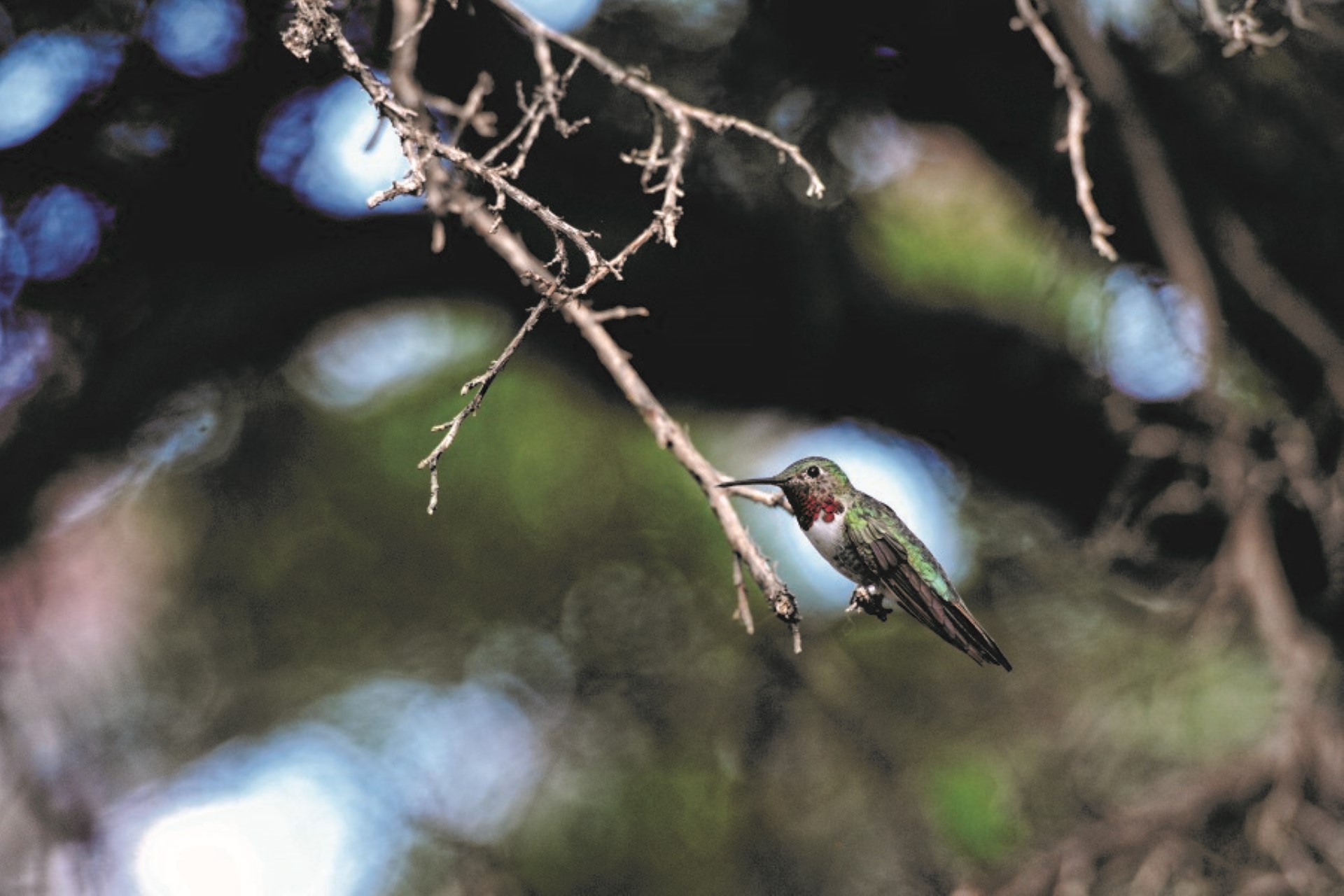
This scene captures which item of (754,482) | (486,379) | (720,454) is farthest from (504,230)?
(720,454)

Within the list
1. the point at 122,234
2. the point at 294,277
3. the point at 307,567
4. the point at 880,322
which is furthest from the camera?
the point at 307,567

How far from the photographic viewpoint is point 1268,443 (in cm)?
389

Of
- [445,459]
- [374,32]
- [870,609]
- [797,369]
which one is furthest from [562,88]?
[445,459]

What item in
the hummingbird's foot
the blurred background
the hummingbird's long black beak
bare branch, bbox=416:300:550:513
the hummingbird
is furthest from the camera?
the blurred background

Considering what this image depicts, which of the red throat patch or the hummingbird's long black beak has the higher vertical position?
the hummingbird's long black beak

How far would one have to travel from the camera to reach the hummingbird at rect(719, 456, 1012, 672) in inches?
63.8

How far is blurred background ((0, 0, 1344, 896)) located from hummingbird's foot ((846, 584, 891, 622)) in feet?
4.77

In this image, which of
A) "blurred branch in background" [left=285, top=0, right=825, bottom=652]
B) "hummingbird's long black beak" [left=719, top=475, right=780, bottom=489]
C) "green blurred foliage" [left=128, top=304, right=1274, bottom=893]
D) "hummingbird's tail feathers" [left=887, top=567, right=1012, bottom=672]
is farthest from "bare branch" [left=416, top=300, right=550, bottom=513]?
"green blurred foliage" [left=128, top=304, right=1274, bottom=893]

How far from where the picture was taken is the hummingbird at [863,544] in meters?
1.62

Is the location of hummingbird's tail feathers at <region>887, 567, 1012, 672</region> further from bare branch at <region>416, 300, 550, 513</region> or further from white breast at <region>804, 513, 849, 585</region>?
bare branch at <region>416, 300, 550, 513</region>

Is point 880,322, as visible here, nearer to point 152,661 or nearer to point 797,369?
point 797,369

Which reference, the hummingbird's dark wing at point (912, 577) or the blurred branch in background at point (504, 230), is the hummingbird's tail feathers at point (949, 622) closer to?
the hummingbird's dark wing at point (912, 577)

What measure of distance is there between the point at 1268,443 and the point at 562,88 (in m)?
3.12

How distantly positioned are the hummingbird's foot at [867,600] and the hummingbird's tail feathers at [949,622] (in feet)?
0.31
